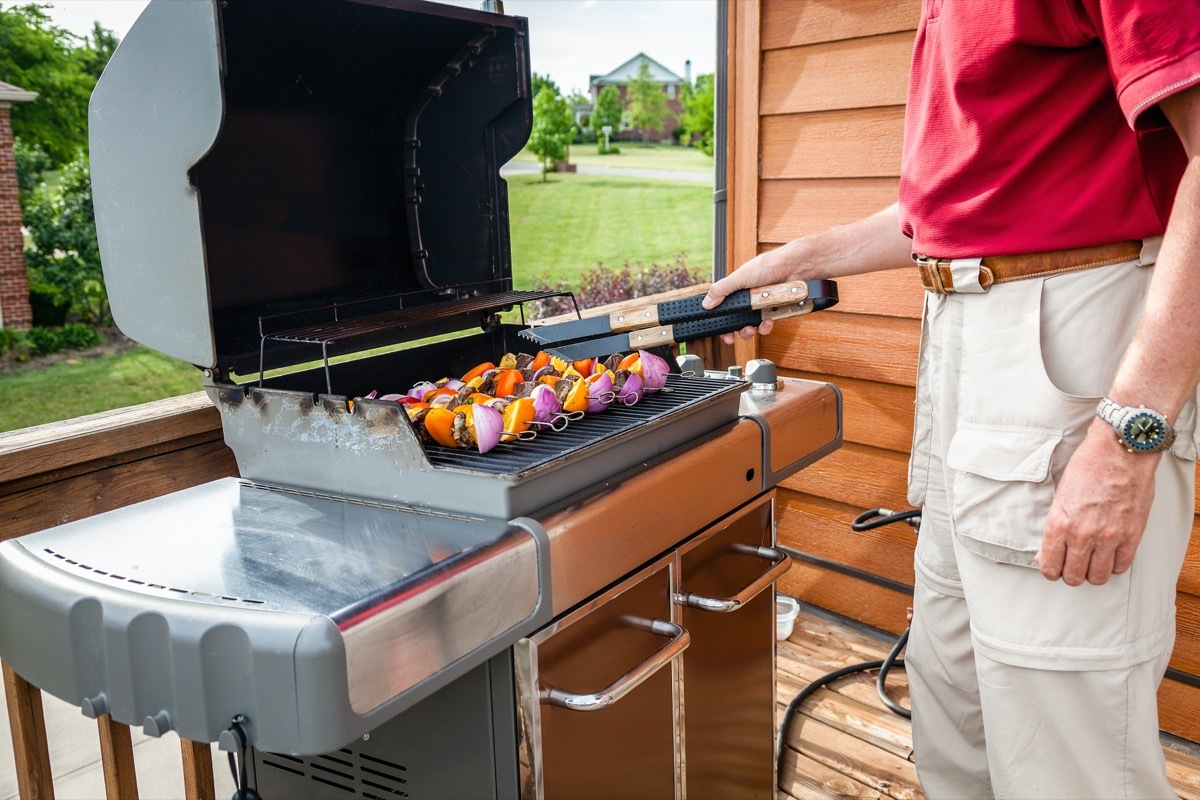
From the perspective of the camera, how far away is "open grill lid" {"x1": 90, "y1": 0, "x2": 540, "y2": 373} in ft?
3.96

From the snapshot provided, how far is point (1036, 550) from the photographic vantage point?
1228 mm

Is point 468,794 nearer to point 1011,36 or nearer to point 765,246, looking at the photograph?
point 1011,36

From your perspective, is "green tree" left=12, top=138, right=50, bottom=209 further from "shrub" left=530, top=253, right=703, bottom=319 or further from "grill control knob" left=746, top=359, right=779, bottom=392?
"grill control knob" left=746, top=359, right=779, bottom=392

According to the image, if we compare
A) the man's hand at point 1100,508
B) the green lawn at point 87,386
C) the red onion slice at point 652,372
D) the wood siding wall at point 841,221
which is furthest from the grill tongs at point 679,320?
the green lawn at point 87,386

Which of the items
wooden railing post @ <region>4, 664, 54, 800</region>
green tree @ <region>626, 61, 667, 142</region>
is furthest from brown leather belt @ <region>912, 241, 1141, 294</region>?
green tree @ <region>626, 61, 667, 142</region>

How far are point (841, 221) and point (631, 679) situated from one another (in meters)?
1.79

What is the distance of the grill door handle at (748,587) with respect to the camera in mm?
1434

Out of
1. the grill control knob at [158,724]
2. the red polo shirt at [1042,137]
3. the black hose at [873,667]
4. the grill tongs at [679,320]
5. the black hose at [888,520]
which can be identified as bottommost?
the black hose at [873,667]

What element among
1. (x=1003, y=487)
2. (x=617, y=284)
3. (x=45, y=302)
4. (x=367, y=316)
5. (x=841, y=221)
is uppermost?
(x=841, y=221)

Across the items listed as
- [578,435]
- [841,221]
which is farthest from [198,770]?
[841,221]

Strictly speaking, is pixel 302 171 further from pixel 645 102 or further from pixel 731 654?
pixel 645 102

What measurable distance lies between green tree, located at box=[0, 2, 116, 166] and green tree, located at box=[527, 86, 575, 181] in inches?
164

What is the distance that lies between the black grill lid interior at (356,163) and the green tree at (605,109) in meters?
9.01

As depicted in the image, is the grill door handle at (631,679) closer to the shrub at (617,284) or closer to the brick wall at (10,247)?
the shrub at (617,284)
